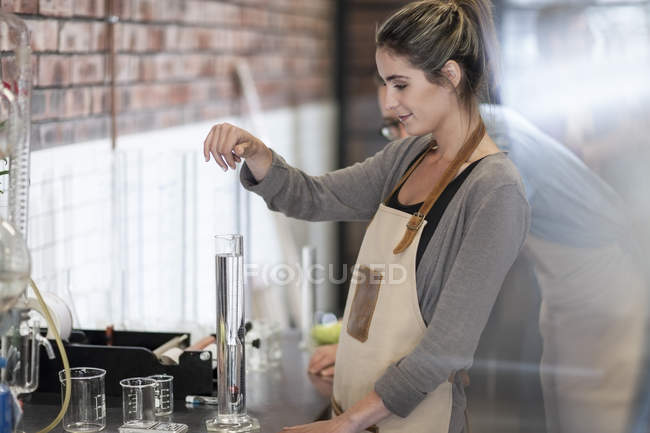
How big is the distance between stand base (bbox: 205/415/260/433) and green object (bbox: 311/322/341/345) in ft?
1.70

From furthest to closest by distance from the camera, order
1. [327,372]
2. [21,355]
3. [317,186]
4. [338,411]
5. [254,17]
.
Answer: [254,17] < [327,372] < [317,186] < [338,411] < [21,355]

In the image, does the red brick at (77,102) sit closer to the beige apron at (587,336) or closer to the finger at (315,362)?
the finger at (315,362)

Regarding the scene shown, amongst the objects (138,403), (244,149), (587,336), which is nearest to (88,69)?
(244,149)

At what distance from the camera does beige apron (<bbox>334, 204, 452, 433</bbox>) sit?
1223 mm

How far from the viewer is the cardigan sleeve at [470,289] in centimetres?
113

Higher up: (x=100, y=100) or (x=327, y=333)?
(x=100, y=100)

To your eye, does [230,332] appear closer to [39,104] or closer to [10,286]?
[10,286]

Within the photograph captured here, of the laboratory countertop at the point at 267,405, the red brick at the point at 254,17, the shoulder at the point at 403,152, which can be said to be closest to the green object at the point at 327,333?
the laboratory countertop at the point at 267,405

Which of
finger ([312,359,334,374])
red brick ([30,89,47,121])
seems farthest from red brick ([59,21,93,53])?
finger ([312,359,334,374])

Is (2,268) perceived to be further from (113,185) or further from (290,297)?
(290,297)

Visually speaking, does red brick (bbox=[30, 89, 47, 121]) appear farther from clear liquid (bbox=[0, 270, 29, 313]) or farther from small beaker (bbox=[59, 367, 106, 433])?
clear liquid (bbox=[0, 270, 29, 313])

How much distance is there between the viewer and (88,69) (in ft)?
5.89

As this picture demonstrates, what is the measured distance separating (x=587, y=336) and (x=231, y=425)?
119cm

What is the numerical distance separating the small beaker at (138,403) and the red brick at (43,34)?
71 cm
